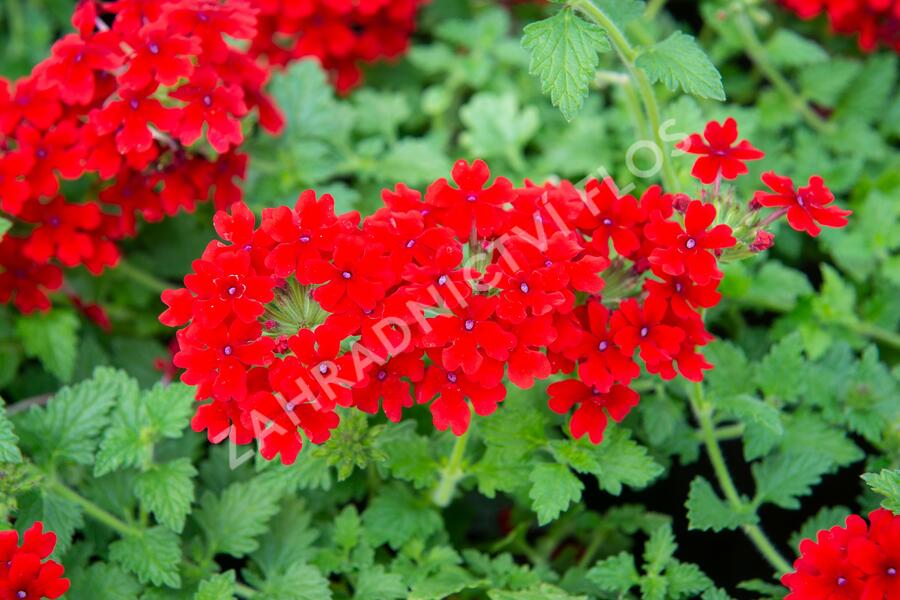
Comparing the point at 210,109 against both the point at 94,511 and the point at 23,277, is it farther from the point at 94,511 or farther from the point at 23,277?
the point at 94,511

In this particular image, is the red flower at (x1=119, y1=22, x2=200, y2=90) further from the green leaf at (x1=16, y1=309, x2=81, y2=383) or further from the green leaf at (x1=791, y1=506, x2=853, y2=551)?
the green leaf at (x1=791, y1=506, x2=853, y2=551)

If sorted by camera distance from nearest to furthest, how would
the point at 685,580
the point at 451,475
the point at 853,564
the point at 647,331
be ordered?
the point at 853,564 < the point at 647,331 < the point at 685,580 < the point at 451,475

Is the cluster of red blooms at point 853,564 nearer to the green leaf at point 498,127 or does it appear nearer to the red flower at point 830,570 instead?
the red flower at point 830,570

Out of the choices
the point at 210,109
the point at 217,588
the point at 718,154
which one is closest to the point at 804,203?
the point at 718,154

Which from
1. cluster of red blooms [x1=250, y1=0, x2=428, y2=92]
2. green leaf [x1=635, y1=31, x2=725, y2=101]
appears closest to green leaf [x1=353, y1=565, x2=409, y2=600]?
green leaf [x1=635, y1=31, x2=725, y2=101]

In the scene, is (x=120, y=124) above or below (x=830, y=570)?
above
